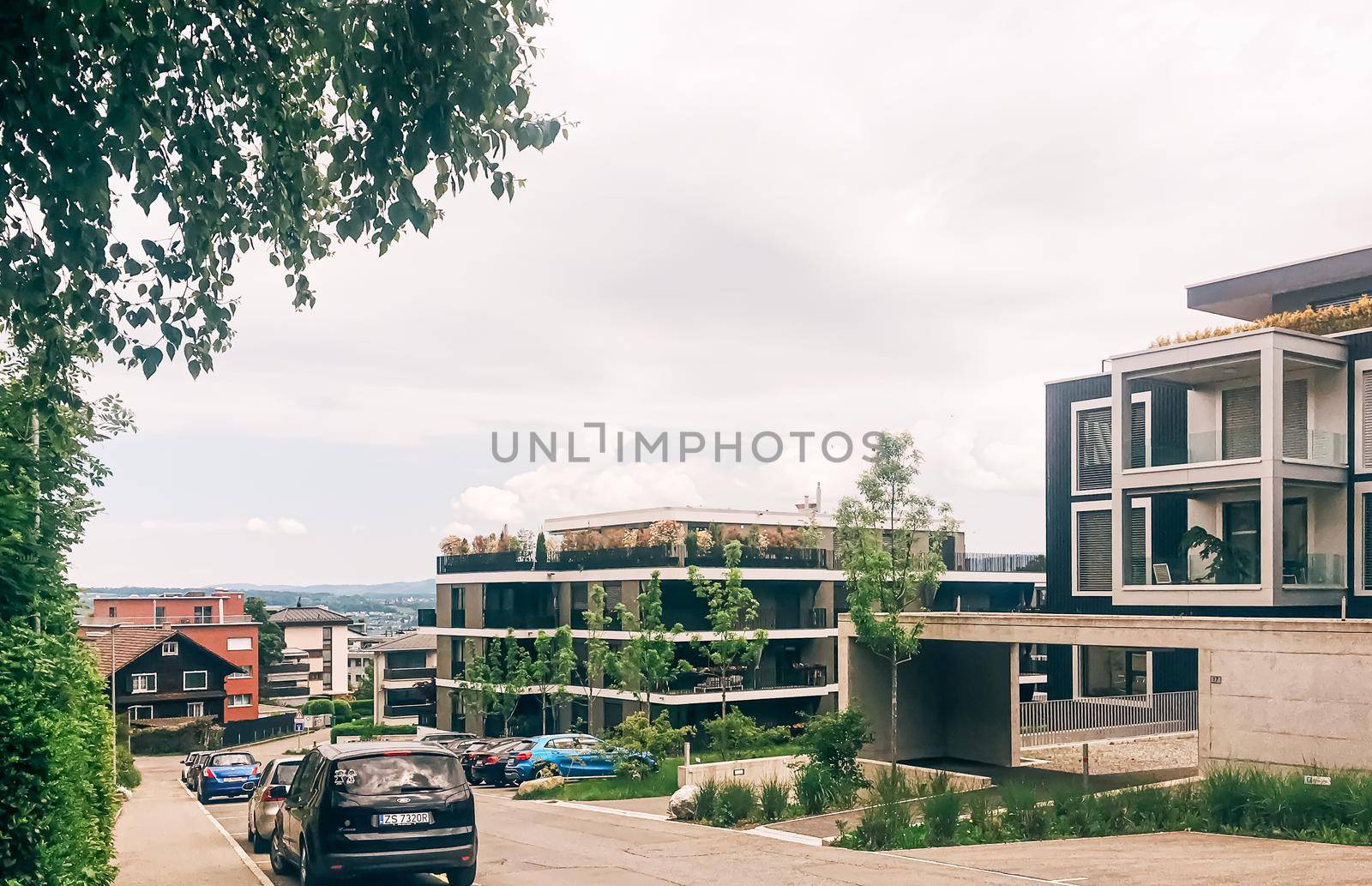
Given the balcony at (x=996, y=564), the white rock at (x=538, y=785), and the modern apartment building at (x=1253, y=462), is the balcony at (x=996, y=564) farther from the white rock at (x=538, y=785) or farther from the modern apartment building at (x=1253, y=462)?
the white rock at (x=538, y=785)

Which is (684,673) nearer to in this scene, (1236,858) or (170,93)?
(1236,858)

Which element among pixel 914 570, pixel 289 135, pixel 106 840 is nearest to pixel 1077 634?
pixel 914 570

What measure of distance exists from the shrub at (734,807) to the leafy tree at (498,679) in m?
34.1

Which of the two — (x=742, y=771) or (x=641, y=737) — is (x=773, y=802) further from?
(x=641, y=737)

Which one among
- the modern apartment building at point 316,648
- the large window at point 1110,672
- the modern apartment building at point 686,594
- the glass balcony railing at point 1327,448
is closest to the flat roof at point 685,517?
the modern apartment building at point 686,594

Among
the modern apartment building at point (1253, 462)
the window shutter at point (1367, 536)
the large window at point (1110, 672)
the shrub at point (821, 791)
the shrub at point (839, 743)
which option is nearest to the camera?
the shrub at point (821, 791)

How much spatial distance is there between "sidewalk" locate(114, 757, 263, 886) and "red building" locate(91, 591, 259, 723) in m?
53.2

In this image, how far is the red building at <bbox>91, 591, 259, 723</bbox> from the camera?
84.8m

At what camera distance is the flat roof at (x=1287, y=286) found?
33844mm

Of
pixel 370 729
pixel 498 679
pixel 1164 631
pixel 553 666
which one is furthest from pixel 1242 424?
pixel 370 729

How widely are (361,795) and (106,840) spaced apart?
12.0 ft

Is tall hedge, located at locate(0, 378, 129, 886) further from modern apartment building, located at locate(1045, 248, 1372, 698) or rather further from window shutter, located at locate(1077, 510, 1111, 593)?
window shutter, located at locate(1077, 510, 1111, 593)

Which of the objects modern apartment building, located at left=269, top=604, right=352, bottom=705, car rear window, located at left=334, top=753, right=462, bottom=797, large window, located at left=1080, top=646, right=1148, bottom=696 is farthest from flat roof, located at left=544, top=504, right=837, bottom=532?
modern apartment building, located at left=269, top=604, right=352, bottom=705

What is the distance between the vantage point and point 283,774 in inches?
765
